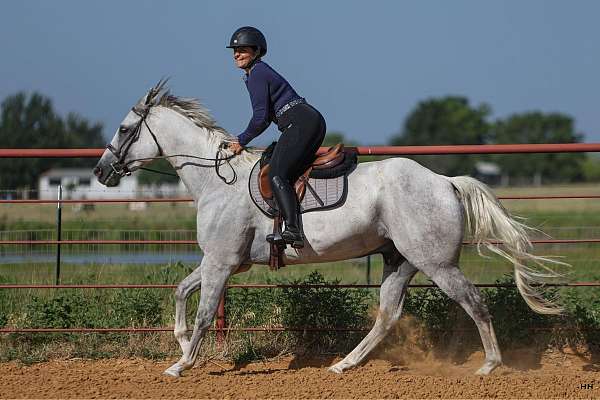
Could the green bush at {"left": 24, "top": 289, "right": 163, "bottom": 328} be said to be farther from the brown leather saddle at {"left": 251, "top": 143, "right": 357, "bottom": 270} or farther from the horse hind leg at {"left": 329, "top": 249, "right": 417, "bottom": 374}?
the horse hind leg at {"left": 329, "top": 249, "right": 417, "bottom": 374}

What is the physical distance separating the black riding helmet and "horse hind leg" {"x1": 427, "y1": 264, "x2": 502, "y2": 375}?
2.38m

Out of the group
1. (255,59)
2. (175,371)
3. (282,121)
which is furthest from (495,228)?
(175,371)

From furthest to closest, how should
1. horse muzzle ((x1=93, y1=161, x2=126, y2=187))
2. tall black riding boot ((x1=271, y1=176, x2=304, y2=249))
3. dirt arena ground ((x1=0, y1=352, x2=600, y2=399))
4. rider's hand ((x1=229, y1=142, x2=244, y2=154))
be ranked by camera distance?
horse muzzle ((x1=93, y1=161, x2=126, y2=187))
rider's hand ((x1=229, y1=142, x2=244, y2=154))
tall black riding boot ((x1=271, y1=176, x2=304, y2=249))
dirt arena ground ((x1=0, y1=352, x2=600, y2=399))

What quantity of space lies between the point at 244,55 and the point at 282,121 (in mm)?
661

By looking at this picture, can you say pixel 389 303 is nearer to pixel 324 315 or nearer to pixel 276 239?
pixel 324 315

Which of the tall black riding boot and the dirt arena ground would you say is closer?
the dirt arena ground

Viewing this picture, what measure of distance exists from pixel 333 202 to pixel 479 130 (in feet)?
353

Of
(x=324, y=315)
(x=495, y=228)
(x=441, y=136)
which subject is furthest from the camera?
(x=441, y=136)

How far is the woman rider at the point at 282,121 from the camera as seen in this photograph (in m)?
6.29

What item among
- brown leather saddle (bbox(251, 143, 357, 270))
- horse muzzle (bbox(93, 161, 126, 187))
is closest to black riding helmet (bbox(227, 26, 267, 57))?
brown leather saddle (bbox(251, 143, 357, 270))

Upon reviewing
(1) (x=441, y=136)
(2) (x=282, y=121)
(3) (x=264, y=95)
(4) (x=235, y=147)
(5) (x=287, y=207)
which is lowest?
(5) (x=287, y=207)

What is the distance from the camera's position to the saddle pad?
20.9 feet

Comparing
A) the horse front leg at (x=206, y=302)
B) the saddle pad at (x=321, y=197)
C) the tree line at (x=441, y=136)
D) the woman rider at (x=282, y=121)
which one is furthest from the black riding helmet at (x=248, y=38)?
the tree line at (x=441, y=136)

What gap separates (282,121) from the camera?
6.52 metres
